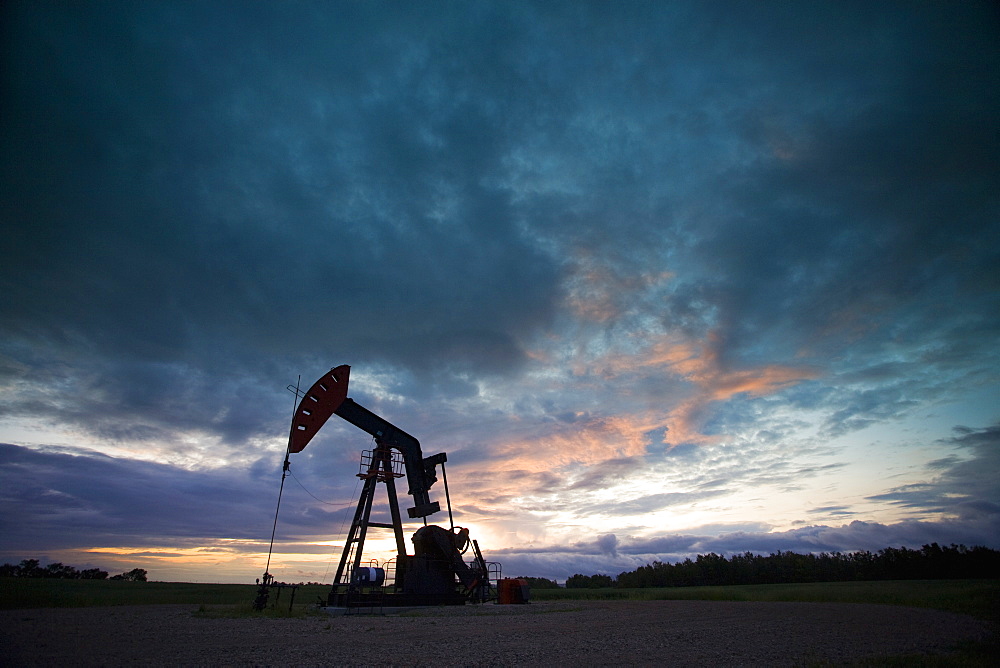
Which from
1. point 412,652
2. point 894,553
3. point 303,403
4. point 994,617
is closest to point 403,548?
point 303,403

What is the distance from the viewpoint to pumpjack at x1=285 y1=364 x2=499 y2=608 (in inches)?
788

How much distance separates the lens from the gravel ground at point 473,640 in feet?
27.8

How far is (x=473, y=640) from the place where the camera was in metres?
11.3

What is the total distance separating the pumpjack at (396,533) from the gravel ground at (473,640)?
447 centimetres

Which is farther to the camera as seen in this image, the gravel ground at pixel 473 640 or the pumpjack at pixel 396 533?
the pumpjack at pixel 396 533

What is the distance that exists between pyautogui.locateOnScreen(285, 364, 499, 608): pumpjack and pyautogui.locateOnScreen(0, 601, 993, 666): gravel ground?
14.7 feet

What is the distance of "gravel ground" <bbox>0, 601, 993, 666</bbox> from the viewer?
27.8 feet

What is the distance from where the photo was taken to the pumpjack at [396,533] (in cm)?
2002

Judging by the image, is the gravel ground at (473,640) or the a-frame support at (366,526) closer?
the gravel ground at (473,640)

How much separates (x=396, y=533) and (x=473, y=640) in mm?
11323

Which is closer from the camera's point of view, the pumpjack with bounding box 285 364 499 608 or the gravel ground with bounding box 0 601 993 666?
the gravel ground with bounding box 0 601 993 666

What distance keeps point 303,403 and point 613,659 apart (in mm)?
16368

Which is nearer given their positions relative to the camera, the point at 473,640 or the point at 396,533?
the point at 473,640

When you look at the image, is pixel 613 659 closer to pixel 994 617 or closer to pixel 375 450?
pixel 375 450
